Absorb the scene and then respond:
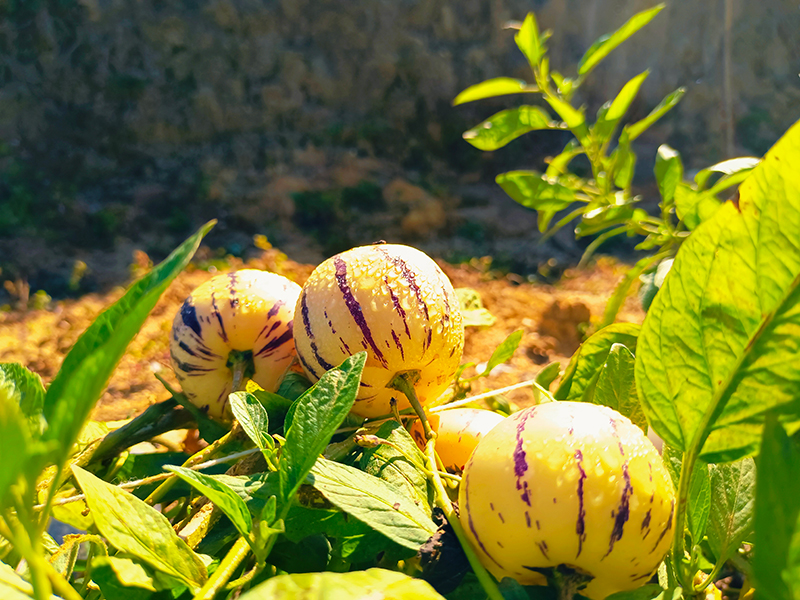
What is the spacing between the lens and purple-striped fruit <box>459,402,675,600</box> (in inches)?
15.6

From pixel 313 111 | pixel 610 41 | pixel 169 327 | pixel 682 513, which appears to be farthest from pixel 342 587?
pixel 313 111

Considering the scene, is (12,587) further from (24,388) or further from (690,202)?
(690,202)

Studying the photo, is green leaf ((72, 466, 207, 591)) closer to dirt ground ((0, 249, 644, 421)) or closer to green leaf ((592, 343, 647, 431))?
green leaf ((592, 343, 647, 431))

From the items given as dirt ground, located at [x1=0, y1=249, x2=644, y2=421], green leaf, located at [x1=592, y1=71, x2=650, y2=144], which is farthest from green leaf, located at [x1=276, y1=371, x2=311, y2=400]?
dirt ground, located at [x1=0, y1=249, x2=644, y2=421]

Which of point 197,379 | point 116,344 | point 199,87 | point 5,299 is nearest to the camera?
point 116,344

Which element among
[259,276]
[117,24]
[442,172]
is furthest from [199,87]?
[259,276]

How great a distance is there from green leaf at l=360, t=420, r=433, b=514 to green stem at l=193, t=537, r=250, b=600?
122 mm

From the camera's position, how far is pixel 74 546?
19.6 inches

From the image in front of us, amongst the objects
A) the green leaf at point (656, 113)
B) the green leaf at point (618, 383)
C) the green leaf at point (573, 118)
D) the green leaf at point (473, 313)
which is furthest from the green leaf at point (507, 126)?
the green leaf at point (618, 383)

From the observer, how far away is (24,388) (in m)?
0.40

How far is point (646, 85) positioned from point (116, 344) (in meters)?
9.84

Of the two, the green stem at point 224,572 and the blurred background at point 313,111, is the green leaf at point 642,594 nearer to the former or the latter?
the green stem at point 224,572

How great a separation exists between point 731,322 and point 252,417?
340 mm

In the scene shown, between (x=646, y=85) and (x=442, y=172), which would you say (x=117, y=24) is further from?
(x=646, y=85)
